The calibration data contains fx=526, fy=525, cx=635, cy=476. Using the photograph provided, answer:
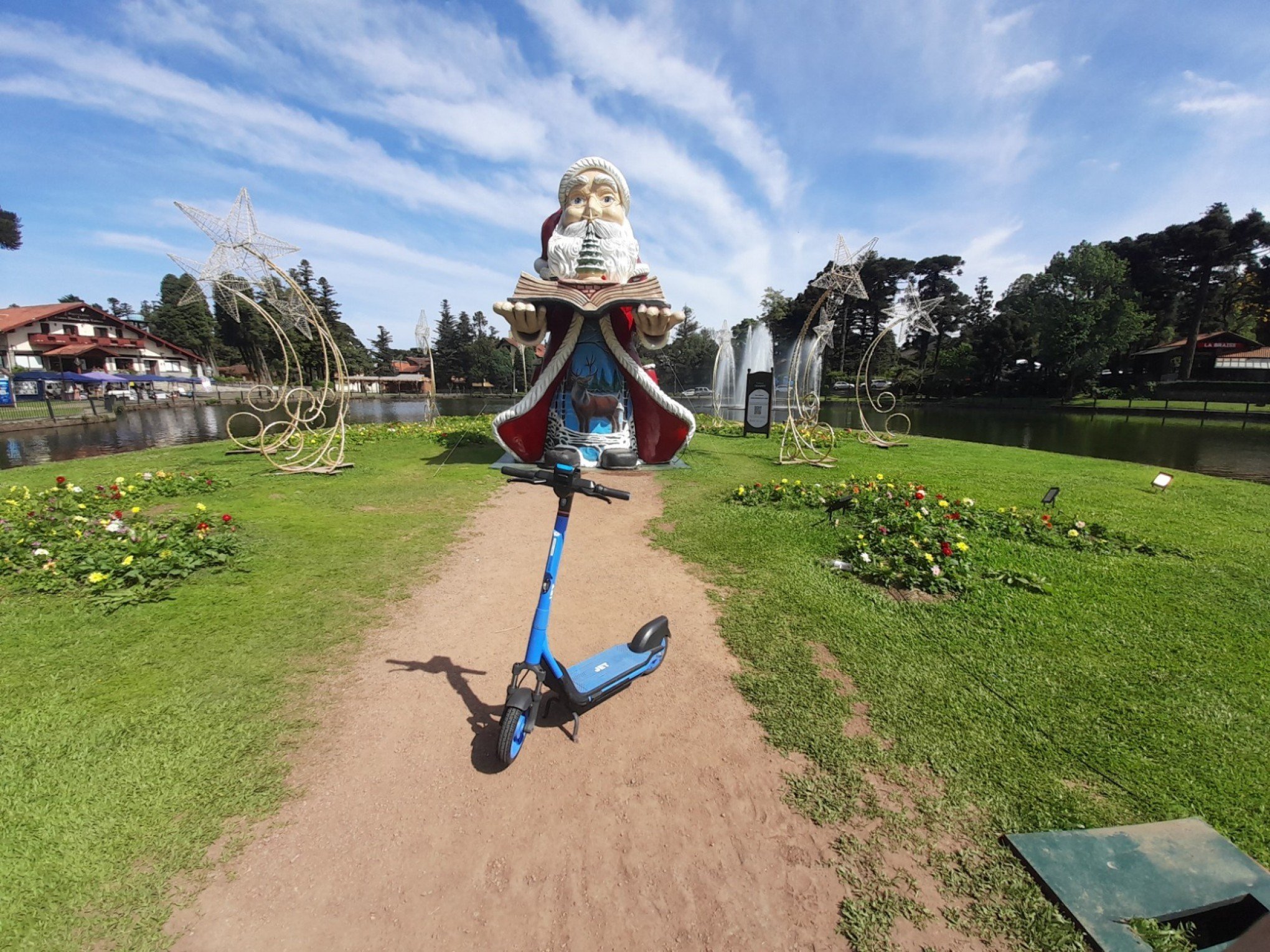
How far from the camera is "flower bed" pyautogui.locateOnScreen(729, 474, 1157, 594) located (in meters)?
4.67

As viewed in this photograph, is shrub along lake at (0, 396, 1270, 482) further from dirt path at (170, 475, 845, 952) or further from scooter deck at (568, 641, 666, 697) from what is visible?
dirt path at (170, 475, 845, 952)

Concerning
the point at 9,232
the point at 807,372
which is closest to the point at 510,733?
the point at 807,372

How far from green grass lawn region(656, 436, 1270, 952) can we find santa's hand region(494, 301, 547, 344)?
462cm

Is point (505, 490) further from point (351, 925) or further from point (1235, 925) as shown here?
point (1235, 925)

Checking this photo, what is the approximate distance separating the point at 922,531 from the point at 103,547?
7.76 m

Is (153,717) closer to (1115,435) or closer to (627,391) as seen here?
(627,391)

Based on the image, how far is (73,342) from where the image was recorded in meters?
38.3

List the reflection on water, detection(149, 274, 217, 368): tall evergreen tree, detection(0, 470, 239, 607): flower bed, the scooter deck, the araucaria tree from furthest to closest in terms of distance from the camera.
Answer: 1. detection(149, 274, 217, 368): tall evergreen tree
2. the araucaria tree
3. the reflection on water
4. detection(0, 470, 239, 607): flower bed
5. the scooter deck

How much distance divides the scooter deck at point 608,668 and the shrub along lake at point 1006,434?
15.6m

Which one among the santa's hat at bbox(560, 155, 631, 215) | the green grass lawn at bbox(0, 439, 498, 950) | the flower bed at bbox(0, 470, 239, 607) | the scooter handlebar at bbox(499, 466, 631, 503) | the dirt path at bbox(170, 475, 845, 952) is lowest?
the dirt path at bbox(170, 475, 845, 952)

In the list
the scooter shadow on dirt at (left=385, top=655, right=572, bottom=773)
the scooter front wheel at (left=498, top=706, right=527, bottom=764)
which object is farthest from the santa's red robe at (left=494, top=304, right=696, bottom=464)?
the scooter front wheel at (left=498, top=706, right=527, bottom=764)

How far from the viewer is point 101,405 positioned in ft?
94.6

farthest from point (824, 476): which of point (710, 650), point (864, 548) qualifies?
point (710, 650)

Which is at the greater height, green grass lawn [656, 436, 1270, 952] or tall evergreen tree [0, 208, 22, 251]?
tall evergreen tree [0, 208, 22, 251]
